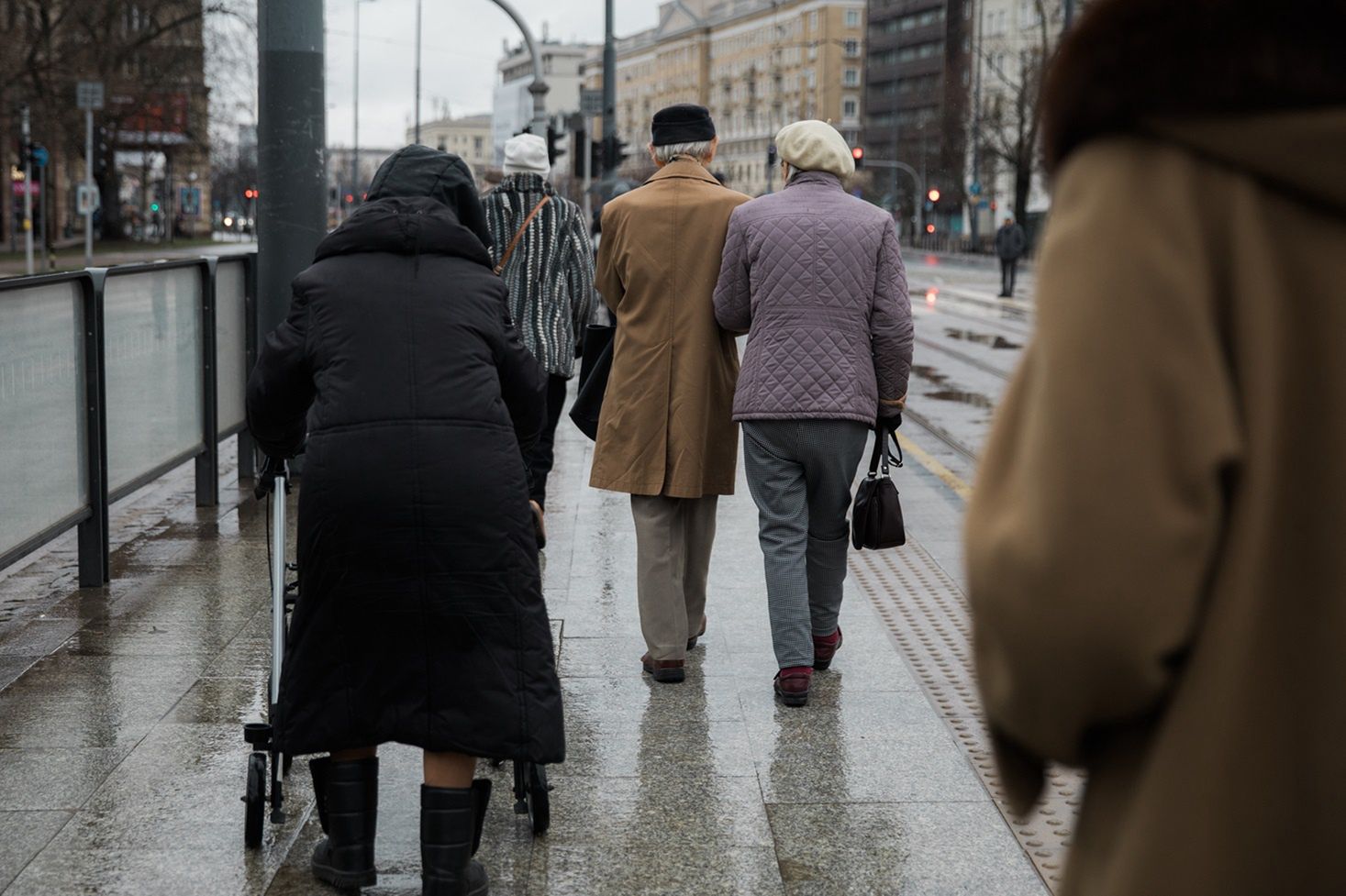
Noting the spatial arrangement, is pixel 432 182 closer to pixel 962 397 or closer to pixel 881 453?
pixel 881 453

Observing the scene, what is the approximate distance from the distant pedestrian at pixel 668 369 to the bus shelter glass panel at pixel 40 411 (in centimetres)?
215

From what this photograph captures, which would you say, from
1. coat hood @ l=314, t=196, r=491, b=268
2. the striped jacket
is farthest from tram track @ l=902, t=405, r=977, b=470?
coat hood @ l=314, t=196, r=491, b=268

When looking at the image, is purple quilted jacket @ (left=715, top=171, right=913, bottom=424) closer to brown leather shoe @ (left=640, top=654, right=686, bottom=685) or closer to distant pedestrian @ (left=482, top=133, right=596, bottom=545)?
brown leather shoe @ (left=640, top=654, right=686, bottom=685)

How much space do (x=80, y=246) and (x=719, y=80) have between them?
101601 millimetres

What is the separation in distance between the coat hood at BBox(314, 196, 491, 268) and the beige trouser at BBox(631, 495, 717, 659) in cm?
208

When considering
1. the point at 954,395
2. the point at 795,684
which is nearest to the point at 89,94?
the point at 954,395

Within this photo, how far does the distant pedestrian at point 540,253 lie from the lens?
6508mm

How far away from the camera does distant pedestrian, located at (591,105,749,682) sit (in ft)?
18.5

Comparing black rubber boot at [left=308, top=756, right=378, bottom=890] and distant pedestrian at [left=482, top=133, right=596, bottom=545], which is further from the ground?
distant pedestrian at [left=482, top=133, right=596, bottom=545]

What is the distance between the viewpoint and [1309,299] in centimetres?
158

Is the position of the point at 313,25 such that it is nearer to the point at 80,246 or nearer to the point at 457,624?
the point at 457,624

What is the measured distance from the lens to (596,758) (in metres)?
4.79

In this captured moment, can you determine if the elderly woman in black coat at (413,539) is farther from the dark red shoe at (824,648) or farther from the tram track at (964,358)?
the tram track at (964,358)

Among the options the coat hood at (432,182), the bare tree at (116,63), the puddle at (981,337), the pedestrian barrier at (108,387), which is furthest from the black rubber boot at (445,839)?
the bare tree at (116,63)
